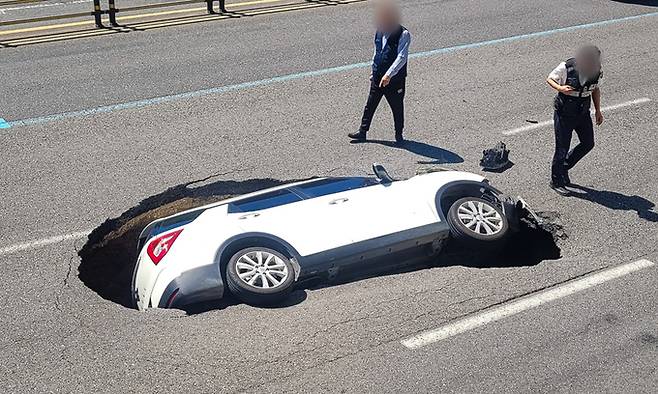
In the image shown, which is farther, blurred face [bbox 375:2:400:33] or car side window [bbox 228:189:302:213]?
blurred face [bbox 375:2:400:33]

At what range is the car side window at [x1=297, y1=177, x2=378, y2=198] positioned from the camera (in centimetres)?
836

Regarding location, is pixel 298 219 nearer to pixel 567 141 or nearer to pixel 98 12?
pixel 567 141

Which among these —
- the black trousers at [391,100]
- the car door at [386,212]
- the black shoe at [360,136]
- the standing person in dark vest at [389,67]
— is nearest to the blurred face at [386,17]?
the standing person in dark vest at [389,67]

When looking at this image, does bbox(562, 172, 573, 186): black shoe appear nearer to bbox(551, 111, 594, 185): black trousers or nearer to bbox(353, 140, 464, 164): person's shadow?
bbox(551, 111, 594, 185): black trousers

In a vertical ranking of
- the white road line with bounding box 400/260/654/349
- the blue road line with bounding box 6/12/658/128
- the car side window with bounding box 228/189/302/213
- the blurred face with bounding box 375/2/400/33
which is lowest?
the blue road line with bounding box 6/12/658/128

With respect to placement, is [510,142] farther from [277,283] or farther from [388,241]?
[277,283]

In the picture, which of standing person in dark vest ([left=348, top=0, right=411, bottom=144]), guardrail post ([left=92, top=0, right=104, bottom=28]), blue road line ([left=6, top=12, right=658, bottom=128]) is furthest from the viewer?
guardrail post ([left=92, top=0, right=104, bottom=28])

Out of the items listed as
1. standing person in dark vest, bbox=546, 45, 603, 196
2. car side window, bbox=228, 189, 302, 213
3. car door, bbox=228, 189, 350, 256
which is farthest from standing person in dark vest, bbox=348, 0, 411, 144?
car door, bbox=228, 189, 350, 256

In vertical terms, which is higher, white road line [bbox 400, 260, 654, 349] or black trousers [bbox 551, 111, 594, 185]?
black trousers [bbox 551, 111, 594, 185]

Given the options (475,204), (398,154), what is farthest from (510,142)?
(475,204)

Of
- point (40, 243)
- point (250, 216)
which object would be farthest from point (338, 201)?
point (40, 243)

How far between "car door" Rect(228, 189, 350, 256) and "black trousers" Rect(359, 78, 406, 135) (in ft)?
11.2

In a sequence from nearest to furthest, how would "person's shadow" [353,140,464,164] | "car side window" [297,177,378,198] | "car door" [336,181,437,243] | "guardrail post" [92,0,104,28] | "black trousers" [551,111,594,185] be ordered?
"car door" [336,181,437,243], "car side window" [297,177,378,198], "black trousers" [551,111,594,185], "person's shadow" [353,140,464,164], "guardrail post" [92,0,104,28]

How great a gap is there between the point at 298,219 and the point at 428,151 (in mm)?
3807
